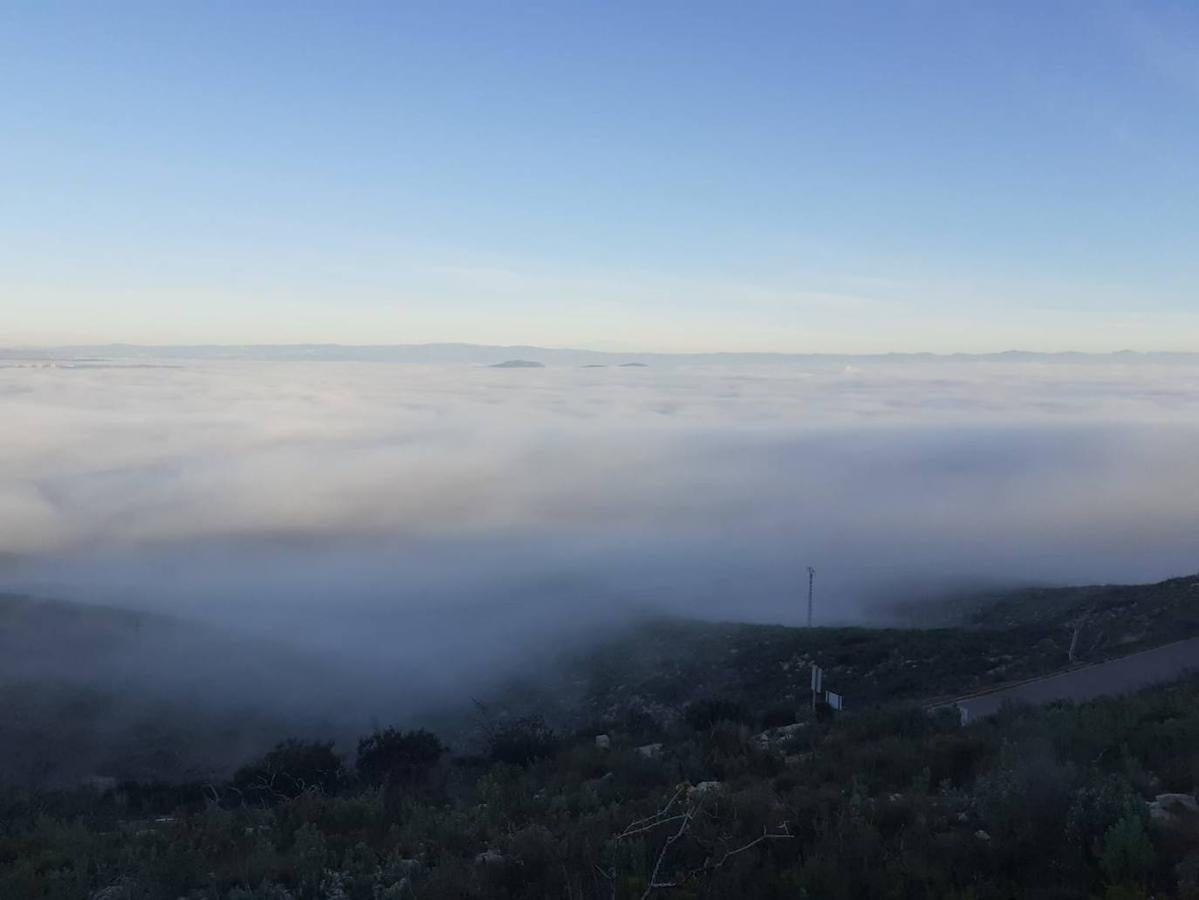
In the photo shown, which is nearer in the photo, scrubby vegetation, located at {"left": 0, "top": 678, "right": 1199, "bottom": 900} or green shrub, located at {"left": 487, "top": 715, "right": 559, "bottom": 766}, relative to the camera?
A: scrubby vegetation, located at {"left": 0, "top": 678, "right": 1199, "bottom": 900}

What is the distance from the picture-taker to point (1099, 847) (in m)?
5.37

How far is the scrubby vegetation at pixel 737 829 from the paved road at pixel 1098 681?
3924 mm

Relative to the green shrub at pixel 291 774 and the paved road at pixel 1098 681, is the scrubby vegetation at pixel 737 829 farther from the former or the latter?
the paved road at pixel 1098 681

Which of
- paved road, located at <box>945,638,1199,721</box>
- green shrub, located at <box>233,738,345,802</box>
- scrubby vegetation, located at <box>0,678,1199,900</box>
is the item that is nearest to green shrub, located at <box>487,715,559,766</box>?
scrubby vegetation, located at <box>0,678,1199,900</box>

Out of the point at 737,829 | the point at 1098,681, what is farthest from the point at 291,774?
the point at 1098,681

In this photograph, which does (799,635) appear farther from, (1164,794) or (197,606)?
(197,606)

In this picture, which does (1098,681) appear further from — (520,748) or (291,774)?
(291,774)

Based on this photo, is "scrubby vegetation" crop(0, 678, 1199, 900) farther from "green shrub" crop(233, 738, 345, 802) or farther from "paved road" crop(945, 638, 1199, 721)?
"paved road" crop(945, 638, 1199, 721)

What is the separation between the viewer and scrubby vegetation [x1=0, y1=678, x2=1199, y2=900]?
5340 mm

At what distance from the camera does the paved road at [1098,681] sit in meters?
14.2

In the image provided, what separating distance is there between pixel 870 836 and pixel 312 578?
208 feet

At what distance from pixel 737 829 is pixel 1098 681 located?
479 inches

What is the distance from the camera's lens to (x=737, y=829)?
6.28 metres

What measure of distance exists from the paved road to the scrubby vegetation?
392cm
